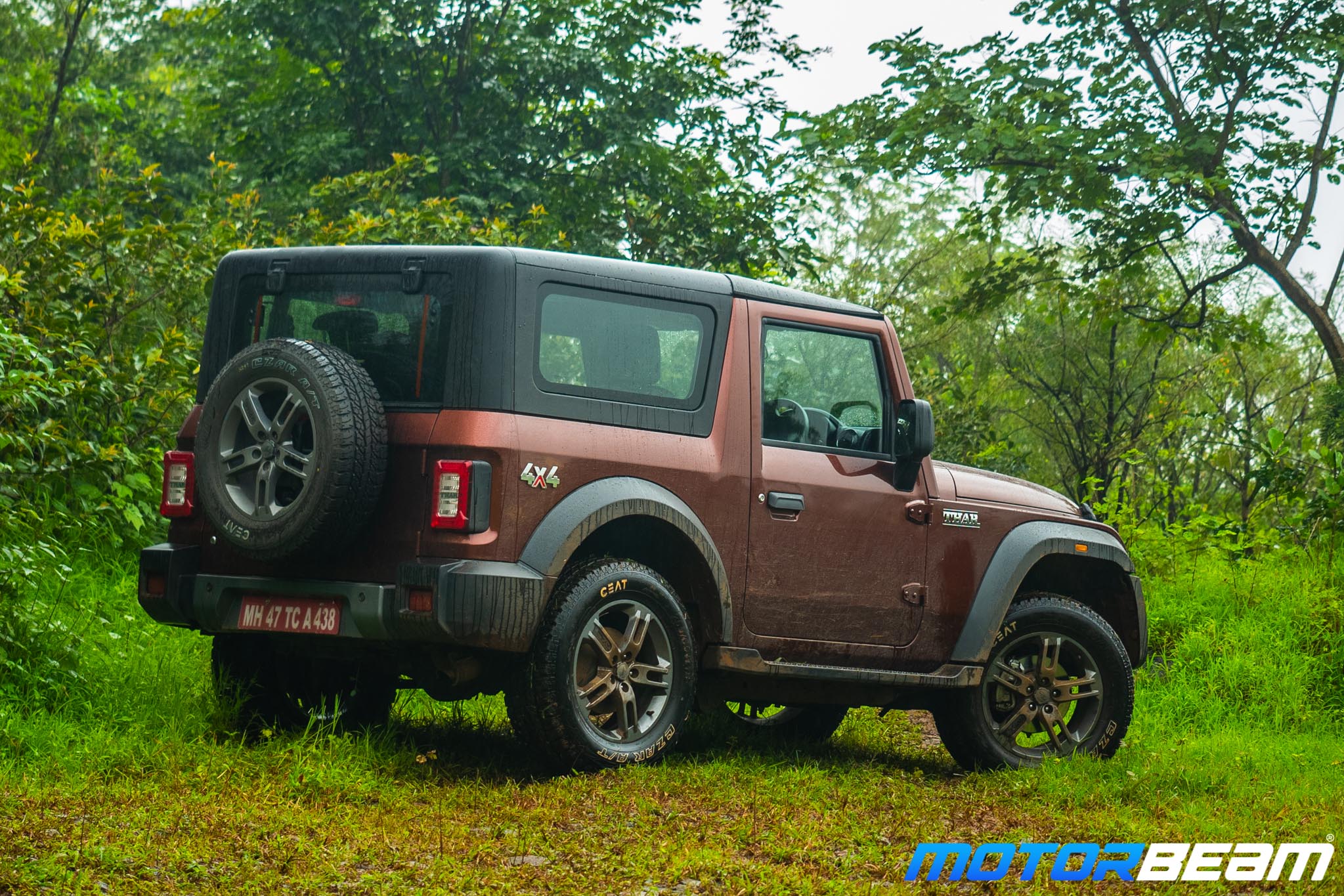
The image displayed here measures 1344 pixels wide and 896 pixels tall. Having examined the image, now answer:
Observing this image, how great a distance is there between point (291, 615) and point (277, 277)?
4.59 feet

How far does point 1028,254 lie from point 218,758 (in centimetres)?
1274

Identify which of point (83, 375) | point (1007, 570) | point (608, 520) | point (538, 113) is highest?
point (538, 113)

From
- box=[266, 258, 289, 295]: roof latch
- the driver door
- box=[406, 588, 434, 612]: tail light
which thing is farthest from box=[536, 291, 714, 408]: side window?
box=[266, 258, 289, 295]: roof latch

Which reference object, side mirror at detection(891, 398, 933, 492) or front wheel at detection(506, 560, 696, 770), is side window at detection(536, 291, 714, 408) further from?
side mirror at detection(891, 398, 933, 492)

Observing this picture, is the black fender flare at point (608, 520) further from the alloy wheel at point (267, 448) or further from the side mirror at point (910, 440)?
the side mirror at point (910, 440)

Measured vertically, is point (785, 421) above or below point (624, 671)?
above

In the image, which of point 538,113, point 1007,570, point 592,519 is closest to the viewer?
point 592,519

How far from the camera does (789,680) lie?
6457 mm

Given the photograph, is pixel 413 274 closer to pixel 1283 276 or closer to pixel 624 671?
pixel 624 671

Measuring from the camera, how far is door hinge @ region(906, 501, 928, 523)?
6.66 metres

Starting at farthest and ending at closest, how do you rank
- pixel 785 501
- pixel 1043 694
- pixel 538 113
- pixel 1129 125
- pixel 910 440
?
pixel 538 113 < pixel 1129 125 < pixel 1043 694 < pixel 910 440 < pixel 785 501

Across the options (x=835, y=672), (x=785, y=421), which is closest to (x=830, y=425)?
(x=785, y=421)

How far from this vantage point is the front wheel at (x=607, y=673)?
5484mm

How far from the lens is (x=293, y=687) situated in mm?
6508
